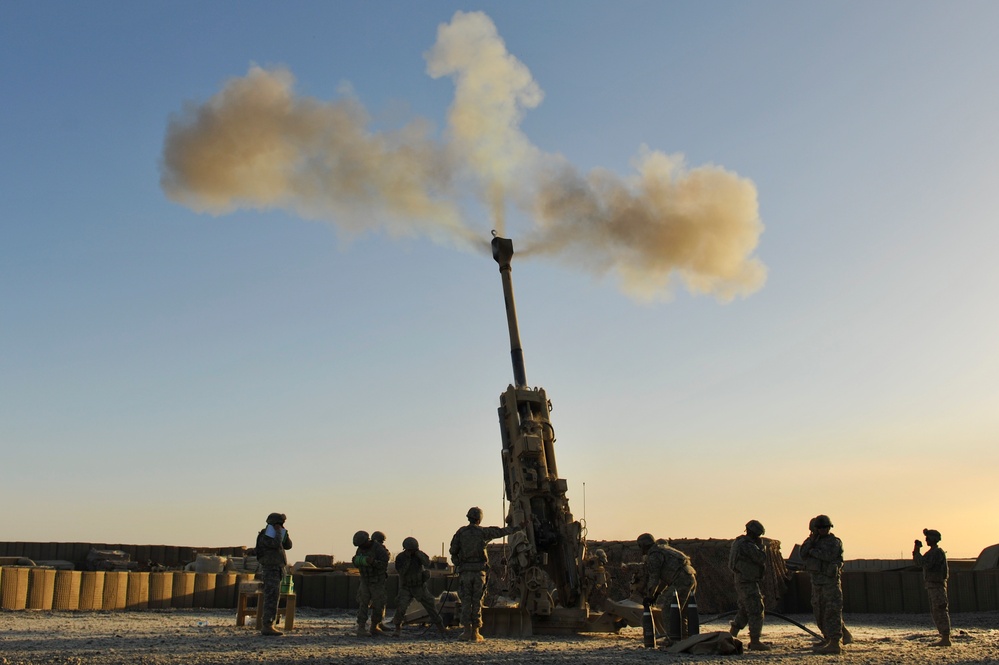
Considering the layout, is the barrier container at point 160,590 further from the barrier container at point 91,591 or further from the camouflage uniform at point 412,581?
the camouflage uniform at point 412,581

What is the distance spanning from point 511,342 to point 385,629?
477 centimetres

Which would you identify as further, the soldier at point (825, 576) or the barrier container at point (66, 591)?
the barrier container at point (66, 591)

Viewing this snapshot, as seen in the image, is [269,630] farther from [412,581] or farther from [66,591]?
[66,591]

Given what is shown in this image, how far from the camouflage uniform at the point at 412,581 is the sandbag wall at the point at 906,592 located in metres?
9.77

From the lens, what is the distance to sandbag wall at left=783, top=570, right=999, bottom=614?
1928cm

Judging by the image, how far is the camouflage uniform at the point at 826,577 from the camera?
37.1 feet

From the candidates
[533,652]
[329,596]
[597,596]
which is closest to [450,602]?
[597,596]

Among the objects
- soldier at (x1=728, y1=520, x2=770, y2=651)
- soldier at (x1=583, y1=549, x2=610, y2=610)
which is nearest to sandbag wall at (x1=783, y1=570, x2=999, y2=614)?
soldier at (x1=583, y1=549, x2=610, y2=610)

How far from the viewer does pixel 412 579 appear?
13008mm

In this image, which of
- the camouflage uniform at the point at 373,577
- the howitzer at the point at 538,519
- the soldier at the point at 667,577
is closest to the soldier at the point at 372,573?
the camouflage uniform at the point at 373,577

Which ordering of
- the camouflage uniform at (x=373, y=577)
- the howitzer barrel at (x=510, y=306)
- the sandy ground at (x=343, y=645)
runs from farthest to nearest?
the howitzer barrel at (x=510, y=306) < the camouflage uniform at (x=373, y=577) < the sandy ground at (x=343, y=645)

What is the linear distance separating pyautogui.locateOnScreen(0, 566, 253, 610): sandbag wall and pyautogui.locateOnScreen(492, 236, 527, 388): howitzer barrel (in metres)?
8.07

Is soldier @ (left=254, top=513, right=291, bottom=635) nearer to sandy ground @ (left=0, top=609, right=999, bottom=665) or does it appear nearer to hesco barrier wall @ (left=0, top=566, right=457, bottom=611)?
sandy ground @ (left=0, top=609, right=999, bottom=665)

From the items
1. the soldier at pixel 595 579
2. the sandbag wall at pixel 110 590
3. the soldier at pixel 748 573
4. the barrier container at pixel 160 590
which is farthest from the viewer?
the barrier container at pixel 160 590
